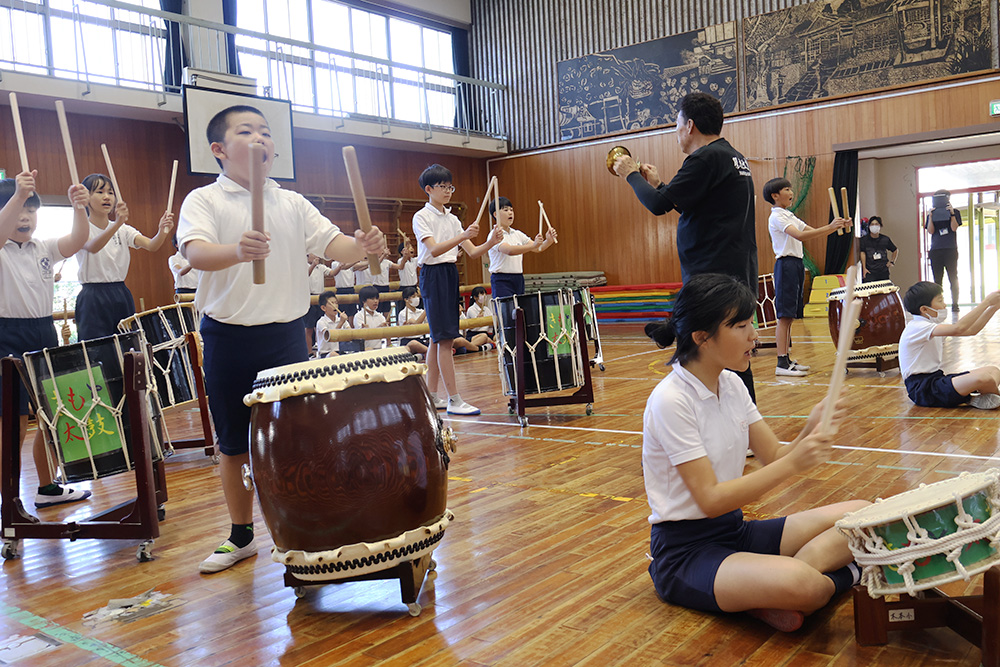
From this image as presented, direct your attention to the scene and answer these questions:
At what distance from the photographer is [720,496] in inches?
75.0

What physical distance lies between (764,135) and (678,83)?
1691 millimetres

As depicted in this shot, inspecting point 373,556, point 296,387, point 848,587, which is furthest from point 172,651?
point 848,587

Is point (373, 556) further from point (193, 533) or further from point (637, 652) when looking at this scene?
point (193, 533)

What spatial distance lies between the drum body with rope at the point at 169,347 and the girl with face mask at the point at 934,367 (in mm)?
4135

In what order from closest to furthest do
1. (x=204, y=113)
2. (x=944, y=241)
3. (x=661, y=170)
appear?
(x=204, y=113), (x=944, y=241), (x=661, y=170)

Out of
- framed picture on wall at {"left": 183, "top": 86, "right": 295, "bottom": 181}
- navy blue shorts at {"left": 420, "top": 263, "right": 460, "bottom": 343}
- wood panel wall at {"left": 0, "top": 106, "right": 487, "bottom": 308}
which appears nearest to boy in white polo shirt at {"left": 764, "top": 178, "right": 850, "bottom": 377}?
navy blue shorts at {"left": 420, "top": 263, "right": 460, "bottom": 343}

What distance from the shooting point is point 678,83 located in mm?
12875

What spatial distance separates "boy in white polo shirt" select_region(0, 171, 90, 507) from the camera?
3.54m

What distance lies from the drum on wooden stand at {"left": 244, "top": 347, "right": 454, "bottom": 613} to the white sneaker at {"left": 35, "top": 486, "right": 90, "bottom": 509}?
2.07 m

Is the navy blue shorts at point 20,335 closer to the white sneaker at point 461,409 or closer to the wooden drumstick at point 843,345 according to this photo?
the white sneaker at point 461,409

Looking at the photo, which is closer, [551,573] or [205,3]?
[551,573]

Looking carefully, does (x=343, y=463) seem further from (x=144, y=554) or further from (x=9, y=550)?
(x=9, y=550)

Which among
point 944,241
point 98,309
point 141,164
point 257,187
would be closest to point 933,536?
point 257,187

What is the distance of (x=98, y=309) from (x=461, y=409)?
92.8 inches
